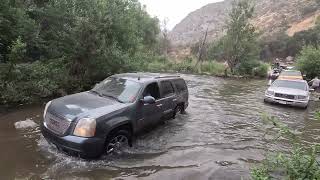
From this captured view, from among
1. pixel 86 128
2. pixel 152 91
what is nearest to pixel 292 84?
pixel 152 91

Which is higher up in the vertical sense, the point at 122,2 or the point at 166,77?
the point at 122,2

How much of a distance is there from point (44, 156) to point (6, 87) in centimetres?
553

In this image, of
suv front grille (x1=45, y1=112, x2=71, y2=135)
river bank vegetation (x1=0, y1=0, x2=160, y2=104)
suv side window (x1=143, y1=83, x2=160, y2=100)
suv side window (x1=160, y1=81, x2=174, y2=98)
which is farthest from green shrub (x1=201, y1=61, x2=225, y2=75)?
suv front grille (x1=45, y1=112, x2=71, y2=135)

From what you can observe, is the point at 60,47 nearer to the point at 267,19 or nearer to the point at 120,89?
the point at 120,89

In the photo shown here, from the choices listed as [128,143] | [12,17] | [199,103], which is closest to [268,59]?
[199,103]

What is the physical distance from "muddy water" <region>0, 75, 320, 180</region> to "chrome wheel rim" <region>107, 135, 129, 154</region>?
0.22m

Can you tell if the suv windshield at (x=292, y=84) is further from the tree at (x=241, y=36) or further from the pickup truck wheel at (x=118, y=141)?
the tree at (x=241, y=36)

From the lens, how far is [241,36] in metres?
38.0

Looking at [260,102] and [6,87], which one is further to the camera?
[260,102]

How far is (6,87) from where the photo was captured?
40.2ft

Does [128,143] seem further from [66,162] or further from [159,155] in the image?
[66,162]

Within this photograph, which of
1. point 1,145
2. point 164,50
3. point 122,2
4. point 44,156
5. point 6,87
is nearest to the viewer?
point 44,156

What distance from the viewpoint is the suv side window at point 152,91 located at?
9.13m

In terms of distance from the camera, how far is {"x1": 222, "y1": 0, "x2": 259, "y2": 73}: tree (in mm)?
37844
